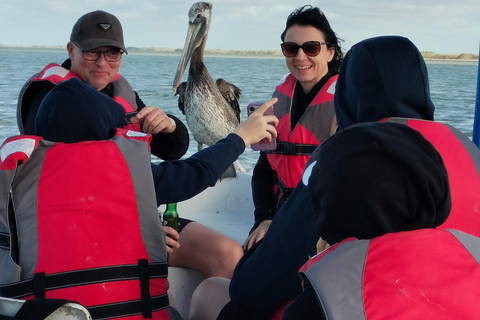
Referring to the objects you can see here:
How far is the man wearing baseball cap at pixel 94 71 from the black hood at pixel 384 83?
0.84 metres

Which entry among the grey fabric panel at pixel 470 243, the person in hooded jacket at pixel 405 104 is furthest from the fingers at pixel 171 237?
the grey fabric panel at pixel 470 243

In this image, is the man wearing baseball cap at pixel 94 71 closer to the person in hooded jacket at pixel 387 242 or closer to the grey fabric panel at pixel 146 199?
the grey fabric panel at pixel 146 199

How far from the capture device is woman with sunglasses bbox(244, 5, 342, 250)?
2.82 meters

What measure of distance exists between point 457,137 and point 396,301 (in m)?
0.82

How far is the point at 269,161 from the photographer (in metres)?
2.91

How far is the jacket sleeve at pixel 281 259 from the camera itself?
1520 millimetres

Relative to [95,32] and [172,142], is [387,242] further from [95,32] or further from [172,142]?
[95,32]

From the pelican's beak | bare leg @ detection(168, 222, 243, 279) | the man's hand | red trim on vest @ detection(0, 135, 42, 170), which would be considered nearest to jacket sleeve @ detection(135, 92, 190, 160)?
the man's hand

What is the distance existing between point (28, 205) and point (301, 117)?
150cm

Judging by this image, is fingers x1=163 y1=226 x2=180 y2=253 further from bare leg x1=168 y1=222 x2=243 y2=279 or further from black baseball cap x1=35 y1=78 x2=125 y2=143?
black baseball cap x1=35 y1=78 x2=125 y2=143

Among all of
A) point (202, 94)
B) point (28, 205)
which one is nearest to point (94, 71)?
point (28, 205)

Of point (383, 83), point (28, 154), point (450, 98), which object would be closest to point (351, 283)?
point (383, 83)

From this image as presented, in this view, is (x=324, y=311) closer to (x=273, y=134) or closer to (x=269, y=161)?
(x=273, y=134)

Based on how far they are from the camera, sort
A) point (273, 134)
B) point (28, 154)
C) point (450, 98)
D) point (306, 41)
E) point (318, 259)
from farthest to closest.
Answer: point (450, 98), point (306, 41), point (273, 134), point (28, 154), point (318, 259)
